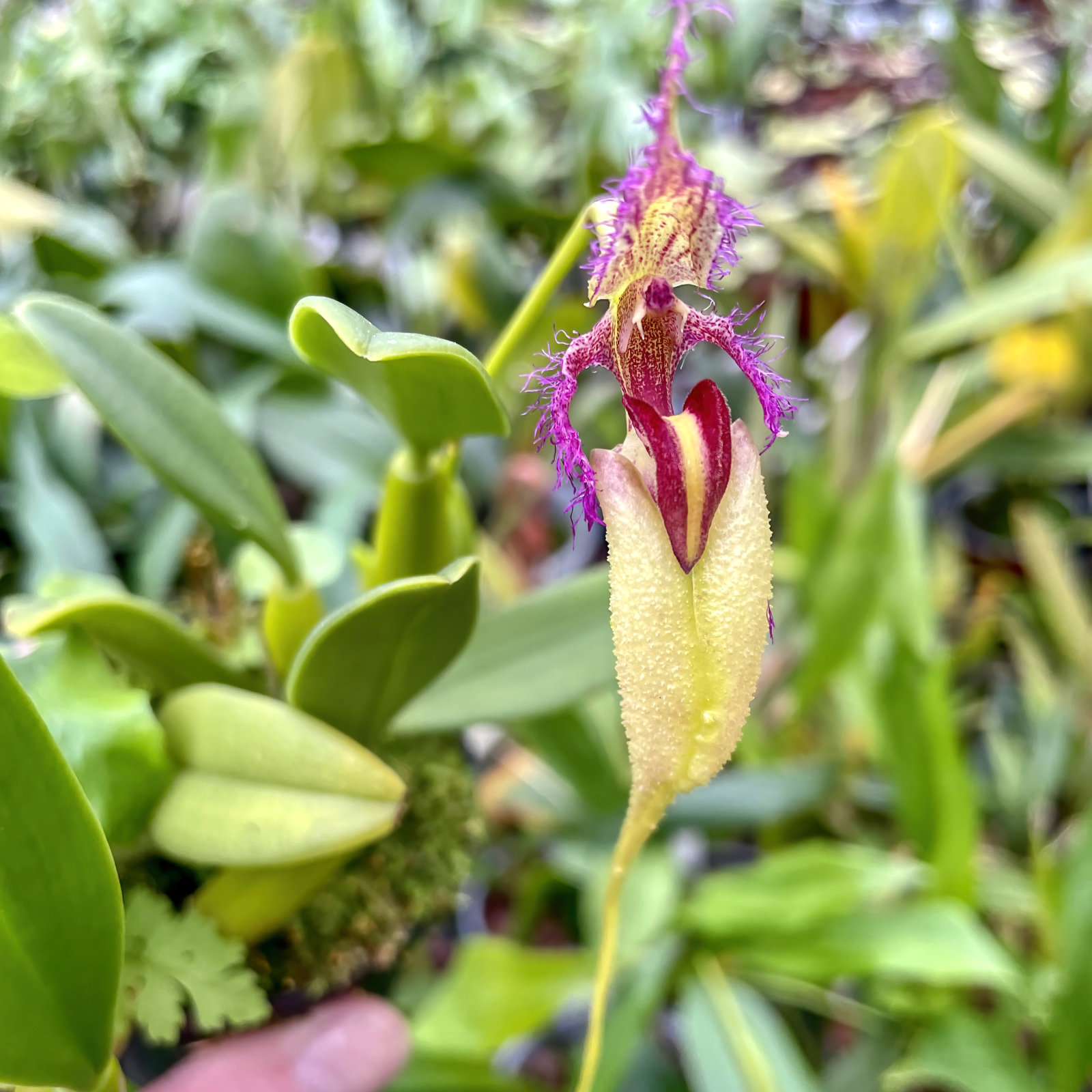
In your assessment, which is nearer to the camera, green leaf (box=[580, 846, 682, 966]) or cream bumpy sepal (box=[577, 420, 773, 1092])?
cream bumpy sepal (box=[577, 420, 773, 1092])

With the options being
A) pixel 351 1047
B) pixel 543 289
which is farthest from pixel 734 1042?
pixel 543 289

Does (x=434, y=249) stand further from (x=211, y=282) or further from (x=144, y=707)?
(x=144, y=707)

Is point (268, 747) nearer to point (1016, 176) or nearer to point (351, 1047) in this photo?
Answer: point (351, 1047)

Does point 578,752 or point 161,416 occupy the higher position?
point 161,416

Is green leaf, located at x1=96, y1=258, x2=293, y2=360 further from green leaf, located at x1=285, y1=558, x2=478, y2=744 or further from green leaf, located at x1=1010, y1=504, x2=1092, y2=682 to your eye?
green leaf, located at x1=1010, y1=504, x2=1092, y2=682

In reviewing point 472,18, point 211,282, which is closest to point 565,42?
point 472,18

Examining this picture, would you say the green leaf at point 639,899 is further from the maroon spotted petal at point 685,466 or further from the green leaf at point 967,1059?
the maroon spotted petal at point 685,466

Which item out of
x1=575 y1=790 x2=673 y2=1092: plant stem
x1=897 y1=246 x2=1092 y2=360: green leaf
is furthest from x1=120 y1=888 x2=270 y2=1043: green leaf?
x1=897 y1=246 x2=1092 y2=360: green leaf
